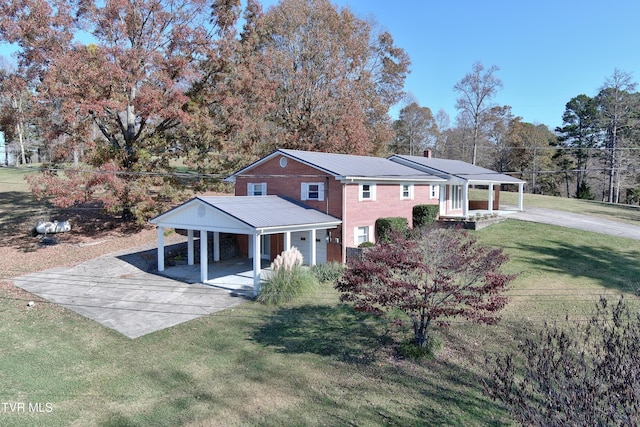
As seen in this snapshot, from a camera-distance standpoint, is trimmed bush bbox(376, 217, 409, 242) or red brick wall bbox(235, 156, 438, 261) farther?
trimmed bush bbox(376, 217, 409, 242)

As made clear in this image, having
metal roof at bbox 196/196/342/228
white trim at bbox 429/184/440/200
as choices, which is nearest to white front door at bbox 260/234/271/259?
metal roof at bbox 196/196/342/228

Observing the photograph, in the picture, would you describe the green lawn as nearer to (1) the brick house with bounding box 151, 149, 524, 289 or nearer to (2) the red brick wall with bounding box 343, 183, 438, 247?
(1) the brick house with bounding box 151, 149, 524, 289

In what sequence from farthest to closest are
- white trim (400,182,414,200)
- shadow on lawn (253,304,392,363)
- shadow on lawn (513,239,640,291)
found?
white trim (400,182,414,200), shadow on lawn (513,239,640,291), shadow on lawn (253,304,392,363)

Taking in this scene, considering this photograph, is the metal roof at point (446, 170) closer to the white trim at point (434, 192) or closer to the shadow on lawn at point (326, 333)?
the white trim at point (434, 192)

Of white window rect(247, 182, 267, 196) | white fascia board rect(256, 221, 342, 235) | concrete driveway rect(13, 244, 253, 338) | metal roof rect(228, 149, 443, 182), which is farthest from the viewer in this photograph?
white window rect(247, 182, 267, 196)

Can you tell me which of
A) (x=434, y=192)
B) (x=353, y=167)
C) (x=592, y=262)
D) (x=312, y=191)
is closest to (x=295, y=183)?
(x=312, y=191)

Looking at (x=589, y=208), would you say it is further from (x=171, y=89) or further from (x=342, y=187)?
(x=171, y=89)
